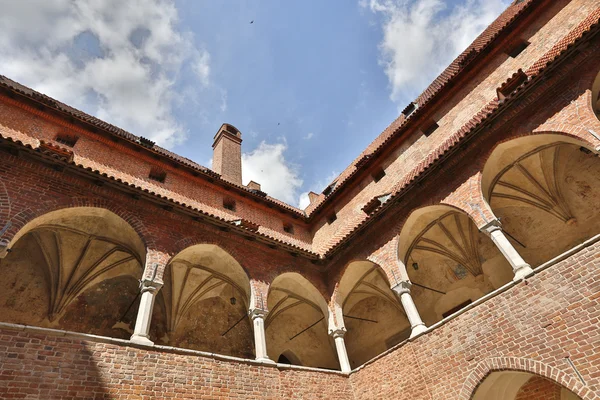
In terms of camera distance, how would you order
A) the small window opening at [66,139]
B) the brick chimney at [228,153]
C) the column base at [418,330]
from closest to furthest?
the column base at [418,330] → the small window opening at [66,139] → the brick chimney at [228,153]

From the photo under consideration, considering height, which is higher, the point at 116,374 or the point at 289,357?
the point at 289,357

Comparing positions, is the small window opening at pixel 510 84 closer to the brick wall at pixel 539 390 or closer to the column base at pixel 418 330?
the column base at pixel 418 330

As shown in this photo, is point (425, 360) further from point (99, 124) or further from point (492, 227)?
point (99, 124)

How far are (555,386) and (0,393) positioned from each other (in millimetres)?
11776

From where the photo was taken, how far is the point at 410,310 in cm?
977

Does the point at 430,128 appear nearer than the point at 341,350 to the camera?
No

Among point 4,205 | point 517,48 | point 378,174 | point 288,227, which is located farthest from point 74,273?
point 517,48

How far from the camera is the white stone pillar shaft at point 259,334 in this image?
945 centimetres

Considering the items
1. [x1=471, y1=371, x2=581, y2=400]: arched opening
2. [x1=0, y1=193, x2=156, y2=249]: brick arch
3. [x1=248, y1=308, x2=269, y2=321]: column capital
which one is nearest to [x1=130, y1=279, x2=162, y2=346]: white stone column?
[x1=0, y1=193, x2=156, y2=249]: brick arch

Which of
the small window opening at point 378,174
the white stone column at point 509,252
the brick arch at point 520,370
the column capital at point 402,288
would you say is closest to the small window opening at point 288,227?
the small window opening at point 378,174

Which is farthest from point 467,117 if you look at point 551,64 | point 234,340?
point 234,340

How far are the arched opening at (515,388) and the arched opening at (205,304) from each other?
635cm

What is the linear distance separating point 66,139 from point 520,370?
14.1 m

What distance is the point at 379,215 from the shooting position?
1146 centimetres
